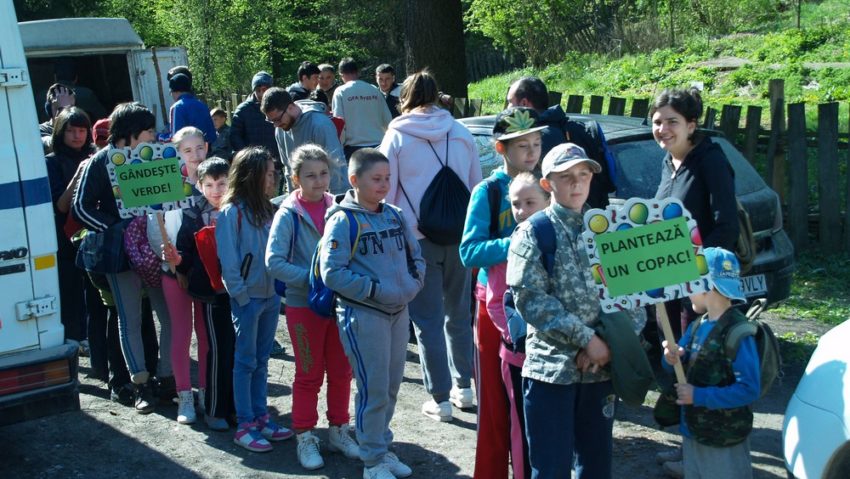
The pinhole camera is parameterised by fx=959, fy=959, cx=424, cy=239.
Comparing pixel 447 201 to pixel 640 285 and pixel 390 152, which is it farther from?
pixel 640 285

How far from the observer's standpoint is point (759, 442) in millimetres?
5676

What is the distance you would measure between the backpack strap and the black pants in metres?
2.77

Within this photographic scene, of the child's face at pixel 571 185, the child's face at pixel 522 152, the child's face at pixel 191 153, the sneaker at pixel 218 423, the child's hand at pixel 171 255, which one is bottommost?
the sneaker at pixel 218 423

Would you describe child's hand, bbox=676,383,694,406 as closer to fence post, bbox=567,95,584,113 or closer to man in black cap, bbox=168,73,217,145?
man in black cap, bbox=168,73,217,145

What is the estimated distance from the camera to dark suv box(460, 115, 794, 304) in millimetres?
6766

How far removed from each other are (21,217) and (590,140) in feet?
10.9

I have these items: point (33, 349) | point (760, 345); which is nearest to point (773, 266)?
point (760, 345)

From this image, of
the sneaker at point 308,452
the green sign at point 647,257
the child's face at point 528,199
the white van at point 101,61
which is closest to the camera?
the green sign at point 647,257

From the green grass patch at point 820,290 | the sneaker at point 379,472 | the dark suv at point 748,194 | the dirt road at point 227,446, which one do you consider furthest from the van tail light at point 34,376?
the green grass patch at point 820,290

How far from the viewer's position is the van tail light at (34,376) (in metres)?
5.07

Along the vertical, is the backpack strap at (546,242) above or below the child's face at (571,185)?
below

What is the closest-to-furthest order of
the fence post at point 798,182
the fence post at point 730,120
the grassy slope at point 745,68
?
the fence post at point 798,182, the fence post at point 730,120, the grassy slope at point 745,68

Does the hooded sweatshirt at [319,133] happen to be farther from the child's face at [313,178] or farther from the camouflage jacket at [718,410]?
the camouflage jacket at [718,410]

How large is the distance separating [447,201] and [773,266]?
251cm
